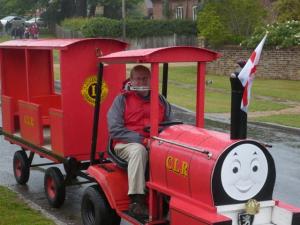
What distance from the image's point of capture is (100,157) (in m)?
7.21

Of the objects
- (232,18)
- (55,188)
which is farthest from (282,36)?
(55,188)

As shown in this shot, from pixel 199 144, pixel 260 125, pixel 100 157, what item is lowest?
pixel 260 125

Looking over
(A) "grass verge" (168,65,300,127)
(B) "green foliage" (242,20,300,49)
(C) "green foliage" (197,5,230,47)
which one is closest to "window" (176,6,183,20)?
(C) "green foliage" (197,5,230,47)

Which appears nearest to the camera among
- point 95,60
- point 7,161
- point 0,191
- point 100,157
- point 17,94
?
point 100,157

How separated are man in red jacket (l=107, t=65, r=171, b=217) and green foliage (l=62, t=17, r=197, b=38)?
41.0 m

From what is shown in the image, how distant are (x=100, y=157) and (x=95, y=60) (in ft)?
4.54

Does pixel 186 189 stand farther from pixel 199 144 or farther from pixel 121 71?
pixel 121 71

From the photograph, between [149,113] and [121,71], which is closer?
[149,113]

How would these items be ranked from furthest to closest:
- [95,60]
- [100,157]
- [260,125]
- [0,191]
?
1. [260,125]
2. [0,191]
3. [95,60]
4. [100,157]

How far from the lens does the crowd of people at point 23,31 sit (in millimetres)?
55188

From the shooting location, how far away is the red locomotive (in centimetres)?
498

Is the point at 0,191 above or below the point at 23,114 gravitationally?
below

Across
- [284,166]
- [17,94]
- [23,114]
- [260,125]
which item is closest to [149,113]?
[23,114]

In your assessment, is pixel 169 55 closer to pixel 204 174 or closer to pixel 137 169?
pixel 137 169
